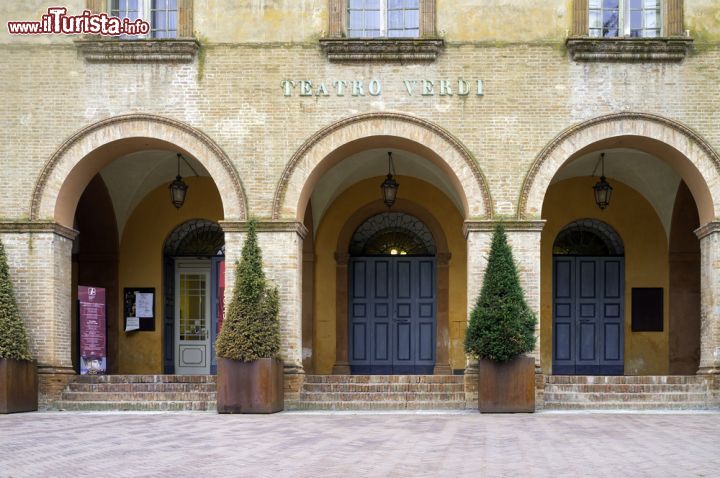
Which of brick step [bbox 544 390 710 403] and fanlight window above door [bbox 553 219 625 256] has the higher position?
fanlight window above door [bbox 553 219 625 256]

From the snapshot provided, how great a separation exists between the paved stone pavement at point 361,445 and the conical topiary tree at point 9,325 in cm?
104

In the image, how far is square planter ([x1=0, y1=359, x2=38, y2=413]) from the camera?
14656mm

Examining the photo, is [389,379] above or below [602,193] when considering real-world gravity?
below

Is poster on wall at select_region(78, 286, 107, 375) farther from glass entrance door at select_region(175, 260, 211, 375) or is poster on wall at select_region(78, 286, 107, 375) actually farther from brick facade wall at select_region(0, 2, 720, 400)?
glass entrance door at select_region(175, 260, 211, 375)

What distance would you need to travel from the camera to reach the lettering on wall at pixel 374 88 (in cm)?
1555

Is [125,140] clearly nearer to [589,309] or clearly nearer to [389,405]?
[389,405]

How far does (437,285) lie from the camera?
1941cm

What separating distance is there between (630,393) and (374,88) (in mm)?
6282

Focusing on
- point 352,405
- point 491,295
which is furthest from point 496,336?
point 352,405

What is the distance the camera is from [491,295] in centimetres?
1472

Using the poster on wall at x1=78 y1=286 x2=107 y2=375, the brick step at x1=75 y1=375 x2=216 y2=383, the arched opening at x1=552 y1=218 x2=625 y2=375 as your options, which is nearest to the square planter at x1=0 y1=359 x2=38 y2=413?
the brick step at x1=75 y1=375 x2=216 y2=383

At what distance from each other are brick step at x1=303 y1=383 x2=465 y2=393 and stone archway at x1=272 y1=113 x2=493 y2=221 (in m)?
2.74

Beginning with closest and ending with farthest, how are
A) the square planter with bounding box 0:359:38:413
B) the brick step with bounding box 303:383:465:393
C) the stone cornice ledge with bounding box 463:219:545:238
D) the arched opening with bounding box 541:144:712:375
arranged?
the square planter with bounding box 0:359:38:413
the stone cornice ledge with bounding box 463:219:545:238
the brick step with bounding box 303:383:465:393
the arched opening with bounding box 541:144:712:375

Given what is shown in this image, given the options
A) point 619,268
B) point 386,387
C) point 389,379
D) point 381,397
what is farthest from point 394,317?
point 619,268
